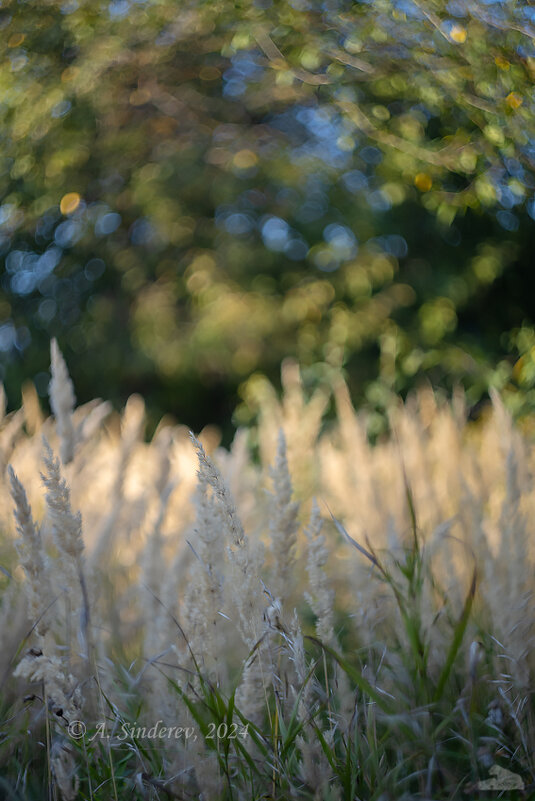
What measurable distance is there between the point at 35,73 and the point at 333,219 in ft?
12.8

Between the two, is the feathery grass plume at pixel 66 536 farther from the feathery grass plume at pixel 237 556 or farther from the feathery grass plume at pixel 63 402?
the feathery grass plume at pixel 63 402

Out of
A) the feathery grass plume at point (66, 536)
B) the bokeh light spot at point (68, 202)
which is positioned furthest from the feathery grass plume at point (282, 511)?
the bokeh light spot at point (68, 202)

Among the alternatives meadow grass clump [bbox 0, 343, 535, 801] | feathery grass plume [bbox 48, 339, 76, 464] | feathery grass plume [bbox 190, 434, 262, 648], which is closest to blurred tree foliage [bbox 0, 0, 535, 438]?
meadow grass clump [bbox 0, 343, 535, 801]

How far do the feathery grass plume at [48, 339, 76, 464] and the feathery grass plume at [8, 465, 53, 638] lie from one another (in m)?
0.47

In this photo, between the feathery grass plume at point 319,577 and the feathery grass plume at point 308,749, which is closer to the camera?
the feathery grass plume at point 308,749

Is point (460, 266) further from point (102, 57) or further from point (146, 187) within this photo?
point (102, 57)

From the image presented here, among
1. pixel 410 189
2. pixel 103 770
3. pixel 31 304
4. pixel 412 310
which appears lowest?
pixel 412 310

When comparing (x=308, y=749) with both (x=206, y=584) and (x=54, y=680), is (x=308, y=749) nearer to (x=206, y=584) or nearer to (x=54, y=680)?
(x=206, y=584)

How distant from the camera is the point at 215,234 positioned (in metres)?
7.01

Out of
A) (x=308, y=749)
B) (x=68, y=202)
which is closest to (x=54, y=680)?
(x=308, y=749)

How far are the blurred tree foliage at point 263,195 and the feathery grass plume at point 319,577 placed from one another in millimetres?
1520

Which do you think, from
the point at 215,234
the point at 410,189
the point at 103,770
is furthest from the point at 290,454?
the point at 215,234

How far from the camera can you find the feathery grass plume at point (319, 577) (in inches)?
38.0

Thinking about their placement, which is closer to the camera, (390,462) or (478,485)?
(478,485)
